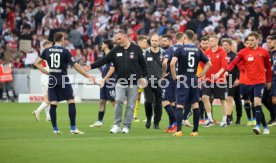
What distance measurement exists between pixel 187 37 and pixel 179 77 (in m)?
0.92

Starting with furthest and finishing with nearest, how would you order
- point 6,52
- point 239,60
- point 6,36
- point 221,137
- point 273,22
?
point 6,36 < point 6,52 < point 273,22 < point 239,60 < point 221,137

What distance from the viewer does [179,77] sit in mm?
17141

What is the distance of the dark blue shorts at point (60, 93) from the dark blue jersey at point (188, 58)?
105 inches

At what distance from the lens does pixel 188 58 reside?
17125 millimetres

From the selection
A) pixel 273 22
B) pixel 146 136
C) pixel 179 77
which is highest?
pixel 273 22

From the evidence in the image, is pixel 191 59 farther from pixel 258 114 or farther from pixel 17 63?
pixel 17 63

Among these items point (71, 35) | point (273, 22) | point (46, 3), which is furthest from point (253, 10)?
point (46, 3)

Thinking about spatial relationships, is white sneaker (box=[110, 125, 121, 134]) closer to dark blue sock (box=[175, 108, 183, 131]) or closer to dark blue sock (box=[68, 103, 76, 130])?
dark blue sock (box=[68, 103, 76, 130])

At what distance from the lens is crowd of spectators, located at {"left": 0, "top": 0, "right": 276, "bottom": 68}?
1356 inches

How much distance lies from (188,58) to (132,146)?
3136mm

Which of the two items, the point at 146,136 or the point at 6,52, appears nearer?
the point at 146,136

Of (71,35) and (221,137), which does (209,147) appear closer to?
Answer: (221,137)

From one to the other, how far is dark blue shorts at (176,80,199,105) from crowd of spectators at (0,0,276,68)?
14855 mm

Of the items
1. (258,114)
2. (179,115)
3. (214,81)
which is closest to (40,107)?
(214,81)
